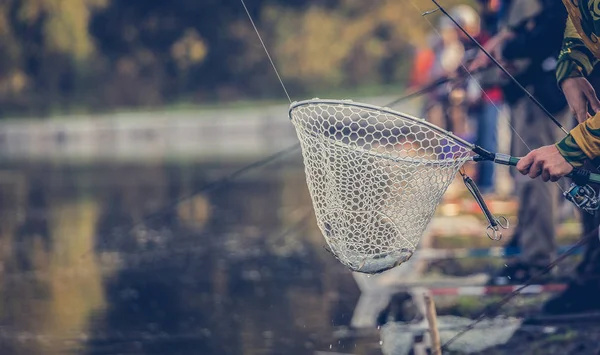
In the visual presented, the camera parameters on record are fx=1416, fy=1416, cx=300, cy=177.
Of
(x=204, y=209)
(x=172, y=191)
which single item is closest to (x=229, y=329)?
(x=204, y=209)

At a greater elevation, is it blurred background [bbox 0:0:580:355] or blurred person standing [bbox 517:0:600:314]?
blurred person standing [bbox 517:0:600:314]

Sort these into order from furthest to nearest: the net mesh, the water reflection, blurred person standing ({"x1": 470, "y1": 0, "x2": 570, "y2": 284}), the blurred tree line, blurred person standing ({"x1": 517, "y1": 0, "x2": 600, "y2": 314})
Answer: the blurred tree line < blurred person standing ({"x1": 470, "y1": 0, "x2": 570, "y2": 284}) < the water reflection < the net mesh < blurred person standing ({"x1": 517, "y1": 0, "x2": 600, "y2": 314})

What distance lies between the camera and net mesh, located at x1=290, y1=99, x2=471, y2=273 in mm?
6273

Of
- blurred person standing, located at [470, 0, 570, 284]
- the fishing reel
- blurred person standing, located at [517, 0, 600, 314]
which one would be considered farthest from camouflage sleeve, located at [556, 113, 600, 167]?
blurred person standing, located at [470, 0, 570, 284]

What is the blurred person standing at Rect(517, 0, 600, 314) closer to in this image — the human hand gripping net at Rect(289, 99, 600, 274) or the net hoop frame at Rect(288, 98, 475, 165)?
the human hand gripping net at Rect(289, 99, 600, 274)

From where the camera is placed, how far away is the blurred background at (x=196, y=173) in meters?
9.80

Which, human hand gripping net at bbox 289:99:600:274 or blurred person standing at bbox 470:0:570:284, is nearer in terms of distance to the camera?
human hand gripping net at bbox 289:99:600:274

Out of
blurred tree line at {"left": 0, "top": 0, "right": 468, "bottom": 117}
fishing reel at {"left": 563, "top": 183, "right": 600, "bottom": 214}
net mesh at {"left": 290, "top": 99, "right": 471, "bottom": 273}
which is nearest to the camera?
fishing reel at {"left": 563, "top": 183, "right": 600, "bottom": 214}

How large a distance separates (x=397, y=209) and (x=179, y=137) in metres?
31.4

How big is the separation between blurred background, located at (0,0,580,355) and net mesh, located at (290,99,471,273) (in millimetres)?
1458

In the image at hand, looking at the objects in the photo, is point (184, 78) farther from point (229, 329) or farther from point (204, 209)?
point (229, 329)

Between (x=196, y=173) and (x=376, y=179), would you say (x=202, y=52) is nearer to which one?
(x=196, y=173)

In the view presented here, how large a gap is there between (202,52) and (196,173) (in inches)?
1068

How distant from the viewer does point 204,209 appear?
1859 centimetres
